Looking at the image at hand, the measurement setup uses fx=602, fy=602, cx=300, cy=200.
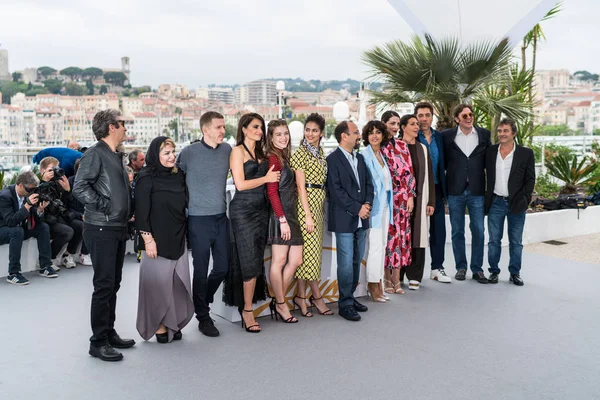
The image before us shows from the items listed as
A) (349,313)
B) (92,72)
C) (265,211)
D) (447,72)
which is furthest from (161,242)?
(92,72)

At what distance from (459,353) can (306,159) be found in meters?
1.53

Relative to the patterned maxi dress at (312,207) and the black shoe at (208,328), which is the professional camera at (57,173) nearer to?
the black shoe at (208,328)

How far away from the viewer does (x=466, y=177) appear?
5145mm

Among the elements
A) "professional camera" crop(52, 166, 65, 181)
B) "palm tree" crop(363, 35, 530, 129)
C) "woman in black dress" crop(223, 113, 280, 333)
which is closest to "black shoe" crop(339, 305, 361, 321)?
"woman in black dress" crop(223, 113, 280, 333)

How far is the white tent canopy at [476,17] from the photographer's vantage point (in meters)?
7.47

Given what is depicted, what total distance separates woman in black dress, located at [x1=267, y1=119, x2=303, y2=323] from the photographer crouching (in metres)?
2.56

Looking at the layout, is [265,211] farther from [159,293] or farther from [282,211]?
[159,293]

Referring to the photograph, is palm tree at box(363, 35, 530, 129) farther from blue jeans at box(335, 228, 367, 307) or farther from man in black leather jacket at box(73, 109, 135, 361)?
man in black leather jacket at box(73, 109, 135, 361)

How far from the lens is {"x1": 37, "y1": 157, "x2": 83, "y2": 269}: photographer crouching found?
17.8 ft

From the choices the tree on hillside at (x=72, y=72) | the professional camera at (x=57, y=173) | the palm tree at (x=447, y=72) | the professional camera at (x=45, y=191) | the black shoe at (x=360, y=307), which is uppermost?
the tree on hillside at (x=72, y=72)

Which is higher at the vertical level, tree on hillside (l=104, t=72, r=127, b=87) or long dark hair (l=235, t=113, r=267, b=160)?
tree on hillside (l=104, t=72, r=127, b=87)

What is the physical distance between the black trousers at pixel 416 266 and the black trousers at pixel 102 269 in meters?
2.49

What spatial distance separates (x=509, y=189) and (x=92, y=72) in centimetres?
5883

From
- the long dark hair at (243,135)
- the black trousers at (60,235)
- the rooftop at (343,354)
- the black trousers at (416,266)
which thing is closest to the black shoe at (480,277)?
the rooftop at (343,354)
